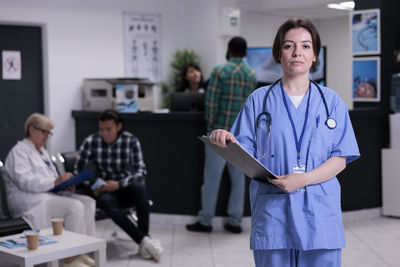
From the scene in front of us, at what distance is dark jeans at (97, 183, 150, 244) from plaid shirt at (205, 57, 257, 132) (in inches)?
34.8

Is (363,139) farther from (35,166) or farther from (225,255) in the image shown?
(35,166)

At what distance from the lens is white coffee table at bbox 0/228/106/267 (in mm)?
2998

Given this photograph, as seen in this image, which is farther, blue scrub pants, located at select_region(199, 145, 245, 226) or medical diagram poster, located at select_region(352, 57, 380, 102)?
medical diagram poster, located at select_region(352, 57, 380, 102)

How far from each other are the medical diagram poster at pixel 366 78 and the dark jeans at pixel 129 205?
237cm

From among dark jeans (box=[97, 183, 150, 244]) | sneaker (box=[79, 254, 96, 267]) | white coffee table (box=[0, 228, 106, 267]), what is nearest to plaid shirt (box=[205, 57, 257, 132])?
dark jeans (box=[97, 183, 150, 244])

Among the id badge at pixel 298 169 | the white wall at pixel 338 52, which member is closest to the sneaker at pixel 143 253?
the id badge at pixel 298 169

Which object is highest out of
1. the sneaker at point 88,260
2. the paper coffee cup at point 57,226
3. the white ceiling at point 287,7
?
the white ceiling at point 287,7

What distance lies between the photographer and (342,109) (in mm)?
2047

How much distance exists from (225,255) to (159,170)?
1.20m

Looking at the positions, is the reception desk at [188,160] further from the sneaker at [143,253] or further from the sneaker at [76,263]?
the sneaker at [76,263]

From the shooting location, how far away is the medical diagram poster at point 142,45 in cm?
702

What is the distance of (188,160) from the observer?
5.08 m

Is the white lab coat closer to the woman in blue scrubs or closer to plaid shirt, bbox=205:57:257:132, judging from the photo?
plaid shirt, bbox=205:57:257:132

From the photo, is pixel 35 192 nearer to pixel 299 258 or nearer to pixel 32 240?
pixel 32 240
